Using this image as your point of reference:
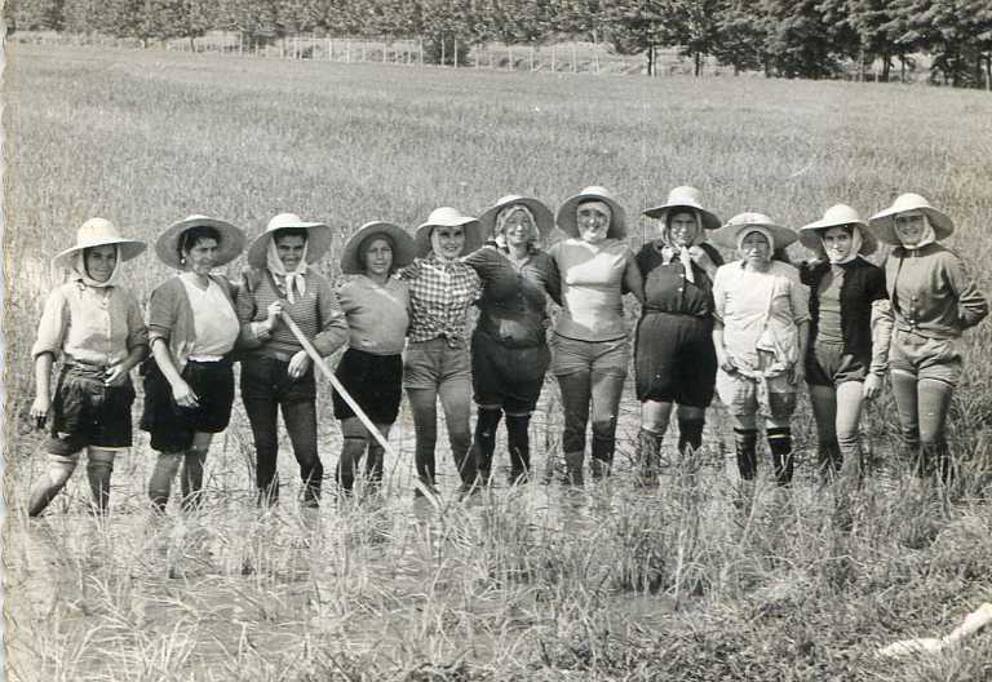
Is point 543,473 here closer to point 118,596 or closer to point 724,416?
point 724,416

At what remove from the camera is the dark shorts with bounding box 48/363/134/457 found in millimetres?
4348

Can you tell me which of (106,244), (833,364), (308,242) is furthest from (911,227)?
(106,244)

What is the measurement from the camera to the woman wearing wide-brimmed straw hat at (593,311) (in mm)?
5000

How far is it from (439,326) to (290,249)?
0.64 m

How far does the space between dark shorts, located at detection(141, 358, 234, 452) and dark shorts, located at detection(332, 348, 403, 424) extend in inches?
18.4

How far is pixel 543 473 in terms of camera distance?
17.9 ft

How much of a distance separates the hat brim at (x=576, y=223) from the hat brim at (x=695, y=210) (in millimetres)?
110

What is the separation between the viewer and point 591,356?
507 centimetres

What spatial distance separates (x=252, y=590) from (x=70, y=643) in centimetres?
61

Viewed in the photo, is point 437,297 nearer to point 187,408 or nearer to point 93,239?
point 187,408

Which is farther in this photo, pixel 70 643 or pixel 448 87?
pixel 448 87

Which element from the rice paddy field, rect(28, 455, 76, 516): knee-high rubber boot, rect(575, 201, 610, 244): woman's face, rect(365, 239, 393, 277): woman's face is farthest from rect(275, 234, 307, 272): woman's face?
rect(575, 201, 610, 244): woman's face

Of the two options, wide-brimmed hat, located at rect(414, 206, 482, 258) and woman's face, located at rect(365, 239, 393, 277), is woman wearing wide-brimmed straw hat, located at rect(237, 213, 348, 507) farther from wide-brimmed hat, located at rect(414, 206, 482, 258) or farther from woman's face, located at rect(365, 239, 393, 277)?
wide-brimmed hat, located at rect(414, 206, 482, 258)

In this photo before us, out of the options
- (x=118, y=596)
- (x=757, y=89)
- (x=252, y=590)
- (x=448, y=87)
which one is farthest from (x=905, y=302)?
(x=118, y=596)
